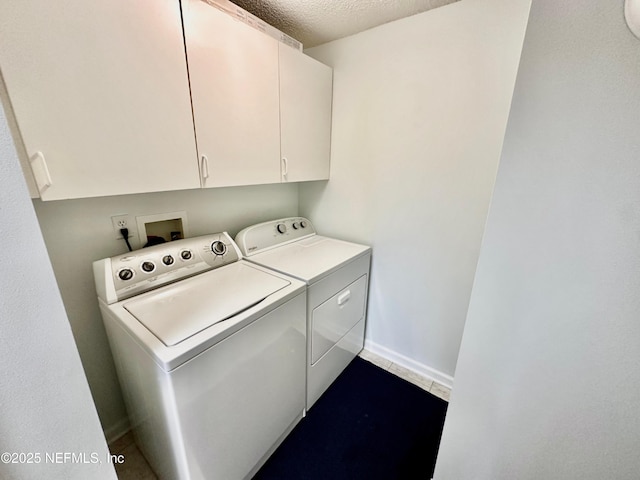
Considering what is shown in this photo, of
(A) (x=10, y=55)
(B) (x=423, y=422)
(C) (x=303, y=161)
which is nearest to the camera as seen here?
(A) (x=10, y=55)

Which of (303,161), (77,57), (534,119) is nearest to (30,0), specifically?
(77,57)

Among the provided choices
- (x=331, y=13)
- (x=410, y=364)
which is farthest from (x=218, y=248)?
(x=410, y=364)

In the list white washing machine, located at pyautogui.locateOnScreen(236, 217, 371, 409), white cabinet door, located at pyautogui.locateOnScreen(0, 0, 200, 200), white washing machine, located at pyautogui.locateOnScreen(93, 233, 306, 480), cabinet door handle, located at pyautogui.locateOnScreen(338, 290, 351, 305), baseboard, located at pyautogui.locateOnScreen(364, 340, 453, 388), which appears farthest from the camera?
baseboard, located at pyautogui.locateOnScreen(364, 340, 453, 388)

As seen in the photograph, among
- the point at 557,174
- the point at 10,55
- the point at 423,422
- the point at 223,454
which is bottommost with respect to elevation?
the point at 423,422

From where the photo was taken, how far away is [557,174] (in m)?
0.61

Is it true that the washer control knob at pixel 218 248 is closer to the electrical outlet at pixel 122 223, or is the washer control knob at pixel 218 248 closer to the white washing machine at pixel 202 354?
the white washing machine at pixel 202 354

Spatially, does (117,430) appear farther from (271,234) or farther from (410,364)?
(410,364)

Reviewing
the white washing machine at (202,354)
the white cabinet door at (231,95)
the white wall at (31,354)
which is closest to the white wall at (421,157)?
the white cabinet door at (231,95)

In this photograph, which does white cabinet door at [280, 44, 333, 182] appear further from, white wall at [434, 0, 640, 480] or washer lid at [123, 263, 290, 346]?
white wall at [434, 0, 640, 480]

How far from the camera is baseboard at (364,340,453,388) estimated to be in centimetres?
186

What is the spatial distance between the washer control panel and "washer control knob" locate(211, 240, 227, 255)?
5.5 inches

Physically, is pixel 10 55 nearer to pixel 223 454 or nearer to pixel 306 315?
pixel 306 315

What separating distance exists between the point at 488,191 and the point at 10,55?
1.98m

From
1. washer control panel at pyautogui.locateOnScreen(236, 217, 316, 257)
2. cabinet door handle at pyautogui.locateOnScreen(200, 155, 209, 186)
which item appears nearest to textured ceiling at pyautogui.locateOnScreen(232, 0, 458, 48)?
cabinet door handle at pyautogui.locateOnScreen(200, 155, 209, 186)
